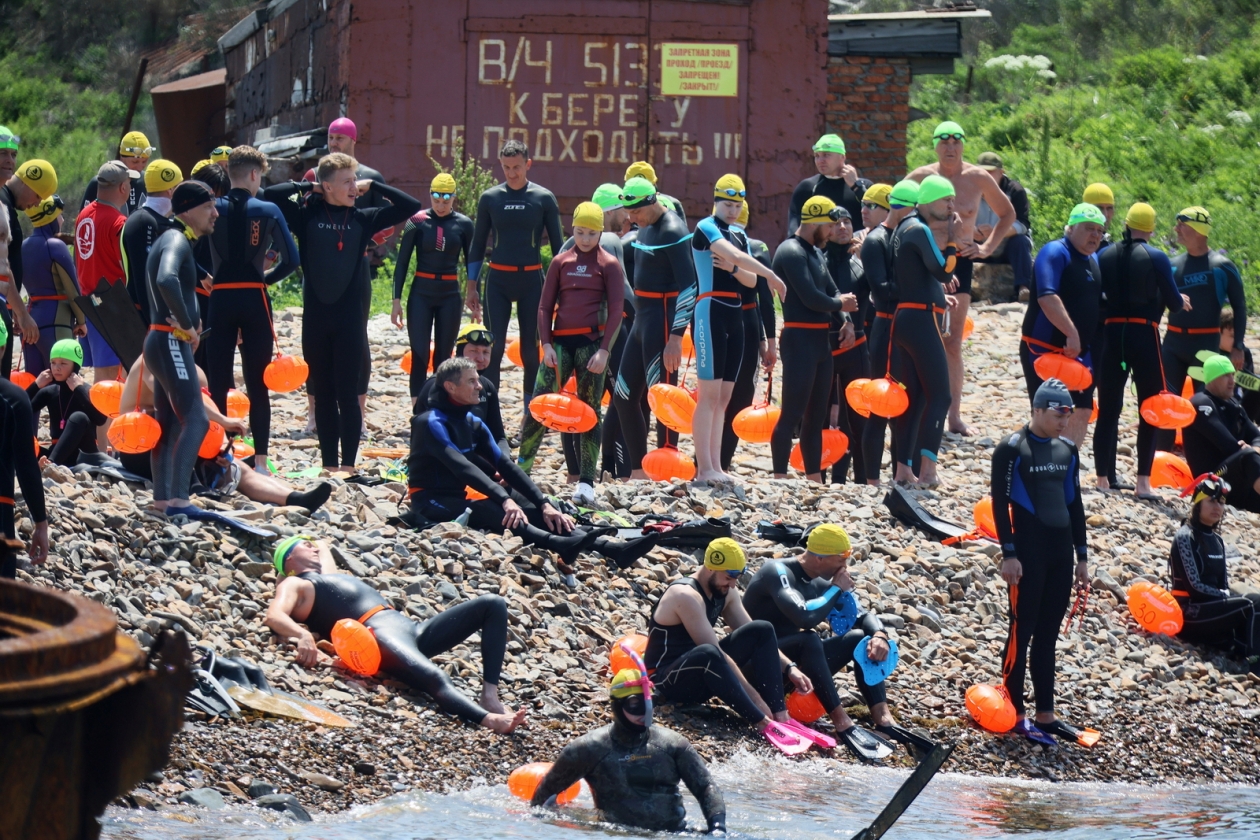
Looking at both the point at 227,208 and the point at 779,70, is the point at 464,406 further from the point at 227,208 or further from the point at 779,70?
the point at 779,70

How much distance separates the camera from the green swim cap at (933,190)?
11523 mm

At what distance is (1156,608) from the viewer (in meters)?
10.3

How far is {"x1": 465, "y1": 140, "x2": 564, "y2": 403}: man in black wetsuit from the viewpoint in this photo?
12.1m

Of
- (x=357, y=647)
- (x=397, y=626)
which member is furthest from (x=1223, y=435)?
(x=357, y=647)

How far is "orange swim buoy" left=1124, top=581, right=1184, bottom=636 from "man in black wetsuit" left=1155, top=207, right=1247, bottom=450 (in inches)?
117

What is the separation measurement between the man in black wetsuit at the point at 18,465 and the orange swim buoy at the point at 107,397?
2952 millimetres

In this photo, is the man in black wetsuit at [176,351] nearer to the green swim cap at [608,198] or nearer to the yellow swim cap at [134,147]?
the yellow swim cap at [134,147]

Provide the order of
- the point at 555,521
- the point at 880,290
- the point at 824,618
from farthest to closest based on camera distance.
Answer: the point at 880,290 < the point at 555,521 < the point at 824,618

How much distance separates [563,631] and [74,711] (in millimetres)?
5413

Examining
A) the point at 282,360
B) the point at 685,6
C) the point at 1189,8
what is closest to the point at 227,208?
the point at 282,360

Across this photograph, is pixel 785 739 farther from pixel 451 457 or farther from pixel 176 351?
pixel 176 351

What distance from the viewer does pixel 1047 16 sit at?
34.8 m

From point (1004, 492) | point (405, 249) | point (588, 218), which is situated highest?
point (588, 218)

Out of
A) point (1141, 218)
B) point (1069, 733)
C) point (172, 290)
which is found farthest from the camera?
point (1141, 218)
